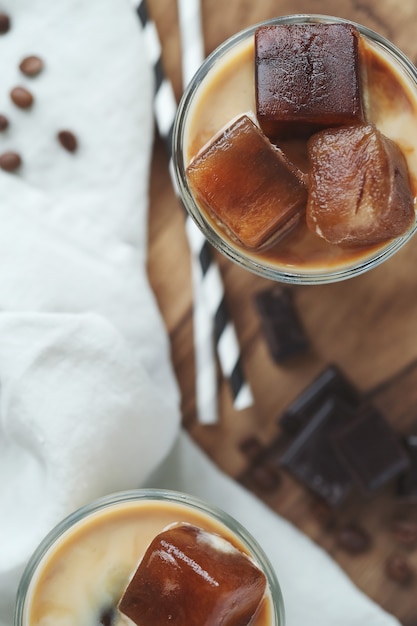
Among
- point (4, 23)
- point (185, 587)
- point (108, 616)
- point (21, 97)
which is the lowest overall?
point (108, 616)

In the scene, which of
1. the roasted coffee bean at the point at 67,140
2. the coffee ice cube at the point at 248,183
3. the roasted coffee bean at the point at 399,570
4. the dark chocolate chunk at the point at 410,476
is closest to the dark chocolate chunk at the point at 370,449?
the dark chocolate chunk at the point at 410,476

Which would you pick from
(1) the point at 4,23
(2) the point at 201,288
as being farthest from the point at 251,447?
(1) the point at 4,23

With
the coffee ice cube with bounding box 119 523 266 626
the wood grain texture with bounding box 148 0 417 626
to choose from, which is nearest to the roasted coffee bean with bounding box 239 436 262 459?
the wood grain texture with bounding box 148 0 417 626

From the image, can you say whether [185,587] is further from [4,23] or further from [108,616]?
[4,23]

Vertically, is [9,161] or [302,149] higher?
[302,149]

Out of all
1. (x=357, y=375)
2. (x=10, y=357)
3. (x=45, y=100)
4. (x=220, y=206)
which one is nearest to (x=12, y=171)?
(x=45, y=100)
